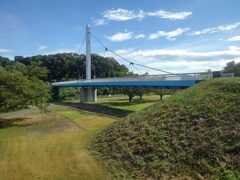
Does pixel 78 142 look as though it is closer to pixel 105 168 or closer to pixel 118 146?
pixel 118 146

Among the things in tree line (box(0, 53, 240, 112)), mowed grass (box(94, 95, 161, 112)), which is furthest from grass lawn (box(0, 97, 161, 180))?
mowed grass (box(94, 95, 161, 112))

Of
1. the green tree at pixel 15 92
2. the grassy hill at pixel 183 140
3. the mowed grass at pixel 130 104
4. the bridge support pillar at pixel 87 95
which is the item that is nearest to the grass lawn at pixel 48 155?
the grassy hill at pixel 183 140

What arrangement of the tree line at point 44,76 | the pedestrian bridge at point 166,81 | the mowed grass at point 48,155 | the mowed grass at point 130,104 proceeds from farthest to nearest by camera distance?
the mowed grass at point 130,104 < the tree line at point 44,76 < the pedestrian bridge at point 166,81 < the mowed grass at point 48,155

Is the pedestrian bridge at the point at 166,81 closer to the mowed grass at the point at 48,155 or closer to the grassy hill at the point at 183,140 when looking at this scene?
the grassy hill at the point at 183,140

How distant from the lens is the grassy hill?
11992 millimetres

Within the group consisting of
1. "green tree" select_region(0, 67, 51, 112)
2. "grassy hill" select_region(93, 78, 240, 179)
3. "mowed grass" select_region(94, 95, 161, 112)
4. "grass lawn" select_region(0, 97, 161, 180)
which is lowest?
"grass lawn" select_region(0, 97, 161, 180)

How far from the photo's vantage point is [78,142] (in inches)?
797

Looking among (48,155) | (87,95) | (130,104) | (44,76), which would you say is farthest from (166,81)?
(87,95)

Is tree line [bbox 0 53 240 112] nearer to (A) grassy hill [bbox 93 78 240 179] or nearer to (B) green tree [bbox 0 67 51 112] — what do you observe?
(B) green tree [bbox 0 67 51 112]

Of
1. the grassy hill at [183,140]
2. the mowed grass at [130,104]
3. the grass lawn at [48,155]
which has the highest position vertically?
the grassy hill at [183,140]

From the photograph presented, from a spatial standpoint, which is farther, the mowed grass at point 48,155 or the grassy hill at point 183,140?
the mowed grass at point 48,155

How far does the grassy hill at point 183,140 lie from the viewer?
12.0m

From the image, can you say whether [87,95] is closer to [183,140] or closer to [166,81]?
[166,81]

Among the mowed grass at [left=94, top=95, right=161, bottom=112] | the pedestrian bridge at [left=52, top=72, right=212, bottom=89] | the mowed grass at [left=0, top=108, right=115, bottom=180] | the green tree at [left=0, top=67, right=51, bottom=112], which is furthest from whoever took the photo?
the mowed grass at [left=94, top=95, right=161, bottom=112]
